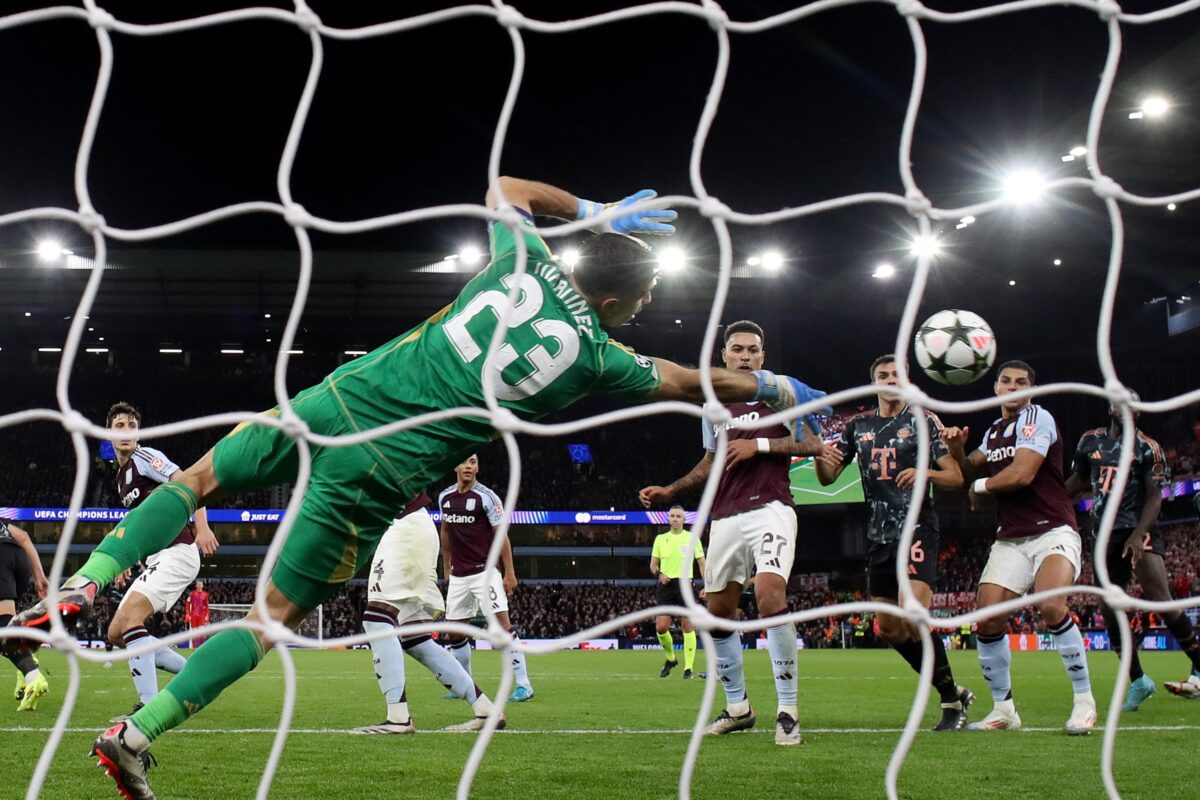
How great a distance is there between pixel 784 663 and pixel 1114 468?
11.6 ft

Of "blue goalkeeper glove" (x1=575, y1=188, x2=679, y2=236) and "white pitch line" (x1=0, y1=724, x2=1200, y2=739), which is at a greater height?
"blue goalkeeper glove" (x1=575, y1=188, x2=679, y2=236)

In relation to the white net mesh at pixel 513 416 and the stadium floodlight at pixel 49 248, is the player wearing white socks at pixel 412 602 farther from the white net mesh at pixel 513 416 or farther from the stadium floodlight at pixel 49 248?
the stadium floodlight at pixel 49 248

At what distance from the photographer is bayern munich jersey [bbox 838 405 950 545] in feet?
21.8

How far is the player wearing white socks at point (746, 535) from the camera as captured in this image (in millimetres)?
5930

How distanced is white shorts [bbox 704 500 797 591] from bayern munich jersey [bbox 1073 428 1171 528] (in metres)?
2.83

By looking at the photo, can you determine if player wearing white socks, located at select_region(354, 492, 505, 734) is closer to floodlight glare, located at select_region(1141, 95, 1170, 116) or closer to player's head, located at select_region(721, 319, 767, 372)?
player's head, located at select_region(721, 319, 767, 372)

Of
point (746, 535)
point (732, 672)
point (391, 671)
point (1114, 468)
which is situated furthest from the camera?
point (1114, 468)

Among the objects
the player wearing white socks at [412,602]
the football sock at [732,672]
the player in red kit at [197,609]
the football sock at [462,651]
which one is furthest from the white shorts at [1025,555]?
the player in red kit at [197,609]

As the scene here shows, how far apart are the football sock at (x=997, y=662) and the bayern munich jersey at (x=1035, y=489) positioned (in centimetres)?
60

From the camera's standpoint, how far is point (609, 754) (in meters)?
5.17

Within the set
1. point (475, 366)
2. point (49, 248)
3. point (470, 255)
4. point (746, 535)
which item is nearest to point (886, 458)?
point (746, 535)

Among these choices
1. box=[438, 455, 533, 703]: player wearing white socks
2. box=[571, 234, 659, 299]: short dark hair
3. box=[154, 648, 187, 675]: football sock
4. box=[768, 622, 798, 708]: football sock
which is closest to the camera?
box=[571, 234, 659, 299]: short dark hair

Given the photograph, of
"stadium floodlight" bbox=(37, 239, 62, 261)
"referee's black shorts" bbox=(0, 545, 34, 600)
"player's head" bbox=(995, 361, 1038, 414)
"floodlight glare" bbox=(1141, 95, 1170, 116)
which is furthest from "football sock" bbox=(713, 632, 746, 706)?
"stadium floodlight" bbox=(37, 239, 62, 261)

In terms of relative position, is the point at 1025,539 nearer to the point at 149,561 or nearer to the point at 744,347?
the point at 744,347
